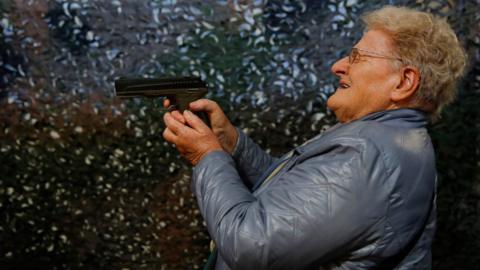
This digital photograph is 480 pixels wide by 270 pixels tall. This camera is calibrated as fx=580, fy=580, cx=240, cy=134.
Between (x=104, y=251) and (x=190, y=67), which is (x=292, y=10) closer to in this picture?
(x=190, y=67)

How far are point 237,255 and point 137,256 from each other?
1.38 metres

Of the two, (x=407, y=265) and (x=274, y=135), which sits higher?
(x=407, y=265)

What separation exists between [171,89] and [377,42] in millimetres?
581

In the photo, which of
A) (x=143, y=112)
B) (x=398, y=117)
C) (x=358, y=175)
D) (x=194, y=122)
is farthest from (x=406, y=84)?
(x=143, y=112)

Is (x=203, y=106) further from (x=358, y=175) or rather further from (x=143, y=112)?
(x=143, y=112)

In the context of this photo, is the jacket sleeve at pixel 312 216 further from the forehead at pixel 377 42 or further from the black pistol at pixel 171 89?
the black pistol at pixel 171 89

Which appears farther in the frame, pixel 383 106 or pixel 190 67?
pixel 190 67

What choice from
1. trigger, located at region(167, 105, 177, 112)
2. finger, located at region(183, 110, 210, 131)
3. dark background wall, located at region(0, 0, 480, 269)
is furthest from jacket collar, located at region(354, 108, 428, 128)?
dark background wall, located at region(0, 0, 480, 269)

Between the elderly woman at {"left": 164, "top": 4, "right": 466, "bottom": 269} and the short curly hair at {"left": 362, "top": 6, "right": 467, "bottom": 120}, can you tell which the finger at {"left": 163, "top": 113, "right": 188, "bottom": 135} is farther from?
the short curly hair at {"left": 362, "top": 6, "right": 467, "bottom": 120}

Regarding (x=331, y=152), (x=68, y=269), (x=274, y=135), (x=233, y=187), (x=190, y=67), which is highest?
(x=331, y=152)

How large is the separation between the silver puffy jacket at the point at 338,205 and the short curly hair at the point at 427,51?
108mm

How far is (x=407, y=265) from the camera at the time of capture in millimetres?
1373

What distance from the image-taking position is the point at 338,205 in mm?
1234

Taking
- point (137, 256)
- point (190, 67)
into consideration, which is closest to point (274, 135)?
point (190, 67)
